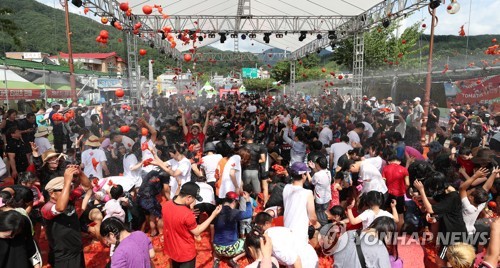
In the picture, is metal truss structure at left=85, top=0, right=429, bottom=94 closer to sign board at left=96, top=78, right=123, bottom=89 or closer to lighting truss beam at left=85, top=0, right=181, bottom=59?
lighting truss beam at left=85, top=0, right=181, bottom=59

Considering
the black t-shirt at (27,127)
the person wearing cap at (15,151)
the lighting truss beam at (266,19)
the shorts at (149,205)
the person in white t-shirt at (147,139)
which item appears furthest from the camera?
the lighting truss beam at (266,19)

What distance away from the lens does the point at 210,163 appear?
4.68m

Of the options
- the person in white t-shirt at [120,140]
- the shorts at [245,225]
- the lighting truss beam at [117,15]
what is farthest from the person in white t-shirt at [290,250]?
the lighting truss beam at [117,15]

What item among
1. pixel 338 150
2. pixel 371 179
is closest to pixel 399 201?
pixel 371 179

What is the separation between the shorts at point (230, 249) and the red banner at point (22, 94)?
1062 cm

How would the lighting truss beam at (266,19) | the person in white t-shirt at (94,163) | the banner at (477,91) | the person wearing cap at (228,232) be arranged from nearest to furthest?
the person wearing cap at (228,232)
the person in white t-shirt at (94,163)
the banner at (477,91)
the lighting truss beam at (266,19)

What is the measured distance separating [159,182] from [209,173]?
2.69 feet

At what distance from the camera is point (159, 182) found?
4160 mm

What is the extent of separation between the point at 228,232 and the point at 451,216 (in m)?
2.32

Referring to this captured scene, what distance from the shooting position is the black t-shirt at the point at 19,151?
5488 millimetres

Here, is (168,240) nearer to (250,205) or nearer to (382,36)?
(250,205)

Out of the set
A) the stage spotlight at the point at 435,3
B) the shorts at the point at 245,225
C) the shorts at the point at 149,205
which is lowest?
the shorts at the point at 245,225

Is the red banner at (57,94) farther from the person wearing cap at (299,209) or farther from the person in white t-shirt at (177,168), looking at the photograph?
the person wearing cap at (299,209)

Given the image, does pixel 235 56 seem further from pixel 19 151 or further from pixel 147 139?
pixel 19 151
